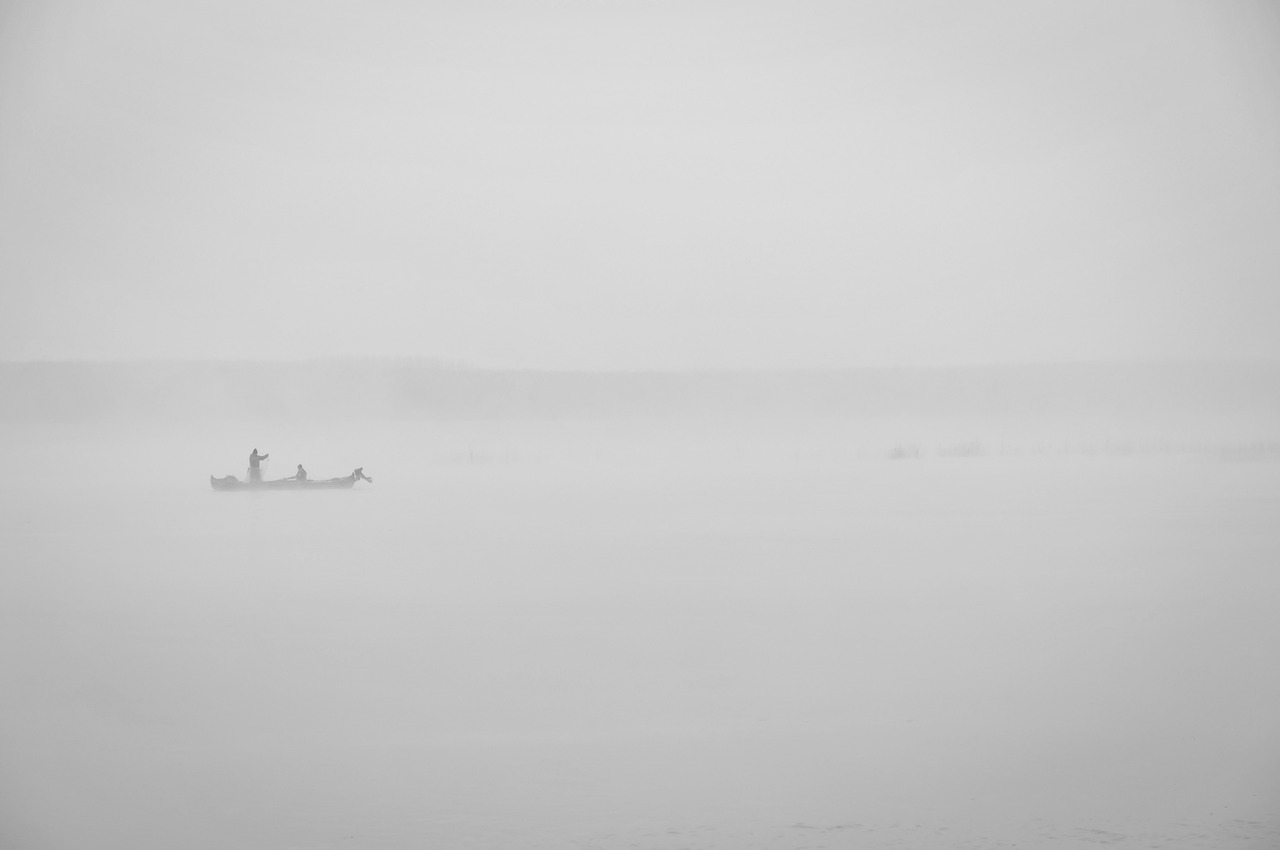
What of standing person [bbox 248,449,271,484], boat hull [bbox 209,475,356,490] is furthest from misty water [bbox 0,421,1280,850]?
standing person [bbox 248,449,271,484]

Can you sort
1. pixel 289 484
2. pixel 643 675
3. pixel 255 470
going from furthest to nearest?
pixel 289 484
pixel 255 470
pixel 643 675

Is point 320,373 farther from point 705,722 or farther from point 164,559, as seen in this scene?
point 705,722

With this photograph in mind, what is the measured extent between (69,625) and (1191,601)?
10910mm

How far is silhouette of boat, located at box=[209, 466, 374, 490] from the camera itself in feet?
79.3

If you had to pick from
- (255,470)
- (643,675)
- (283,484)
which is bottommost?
(643,675)

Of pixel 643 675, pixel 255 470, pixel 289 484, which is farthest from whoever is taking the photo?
pixel 289 484

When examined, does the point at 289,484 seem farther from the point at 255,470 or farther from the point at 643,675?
the point at 643,675

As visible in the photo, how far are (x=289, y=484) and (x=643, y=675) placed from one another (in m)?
16.8

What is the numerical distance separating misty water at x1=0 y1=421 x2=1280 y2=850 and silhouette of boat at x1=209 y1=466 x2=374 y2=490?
137 inches

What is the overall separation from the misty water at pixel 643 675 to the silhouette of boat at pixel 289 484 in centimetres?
349

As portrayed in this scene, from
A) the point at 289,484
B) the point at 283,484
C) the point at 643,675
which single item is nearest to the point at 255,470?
the point at 283,484

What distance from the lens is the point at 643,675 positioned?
976cm

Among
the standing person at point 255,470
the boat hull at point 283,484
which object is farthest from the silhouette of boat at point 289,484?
the standing person at point 255,470

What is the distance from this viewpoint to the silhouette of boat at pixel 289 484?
24156 mm
